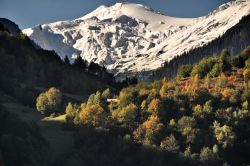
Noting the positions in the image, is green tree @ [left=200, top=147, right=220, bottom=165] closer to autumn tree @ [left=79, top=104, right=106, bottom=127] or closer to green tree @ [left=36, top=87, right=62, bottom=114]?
autumn tree @ [left=79, top=104, right=106, bottom=127]

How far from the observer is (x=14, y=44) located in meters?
199

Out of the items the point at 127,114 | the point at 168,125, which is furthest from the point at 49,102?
the point at 168,125

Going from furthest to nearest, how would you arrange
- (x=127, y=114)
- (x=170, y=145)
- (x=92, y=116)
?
(x=127, y=114), (x=92, y=116), (x=170, y=145)

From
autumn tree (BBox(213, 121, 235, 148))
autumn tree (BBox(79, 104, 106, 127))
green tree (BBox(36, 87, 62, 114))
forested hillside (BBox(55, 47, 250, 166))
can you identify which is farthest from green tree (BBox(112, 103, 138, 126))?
autumn tree (BBox(213, 121, 235, 148))

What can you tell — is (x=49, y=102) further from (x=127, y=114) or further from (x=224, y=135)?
(x=224, y=135)

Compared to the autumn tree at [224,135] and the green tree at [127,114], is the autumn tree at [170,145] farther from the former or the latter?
the green tree at [127,114]

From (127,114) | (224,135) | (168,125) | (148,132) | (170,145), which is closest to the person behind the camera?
(170,145)

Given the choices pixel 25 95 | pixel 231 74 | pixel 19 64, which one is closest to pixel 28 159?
pixel 25 95

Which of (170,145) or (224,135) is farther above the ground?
(224,135)

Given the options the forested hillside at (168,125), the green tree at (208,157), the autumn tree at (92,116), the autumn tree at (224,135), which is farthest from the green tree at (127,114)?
the green tree at (208,157)

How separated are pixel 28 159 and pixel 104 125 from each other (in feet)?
88.9

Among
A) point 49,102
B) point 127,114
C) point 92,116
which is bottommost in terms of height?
point 127,114

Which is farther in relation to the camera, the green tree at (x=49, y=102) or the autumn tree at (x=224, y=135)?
the green tree at (x=49, y=102)

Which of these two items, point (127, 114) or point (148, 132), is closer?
point (148, 132)
